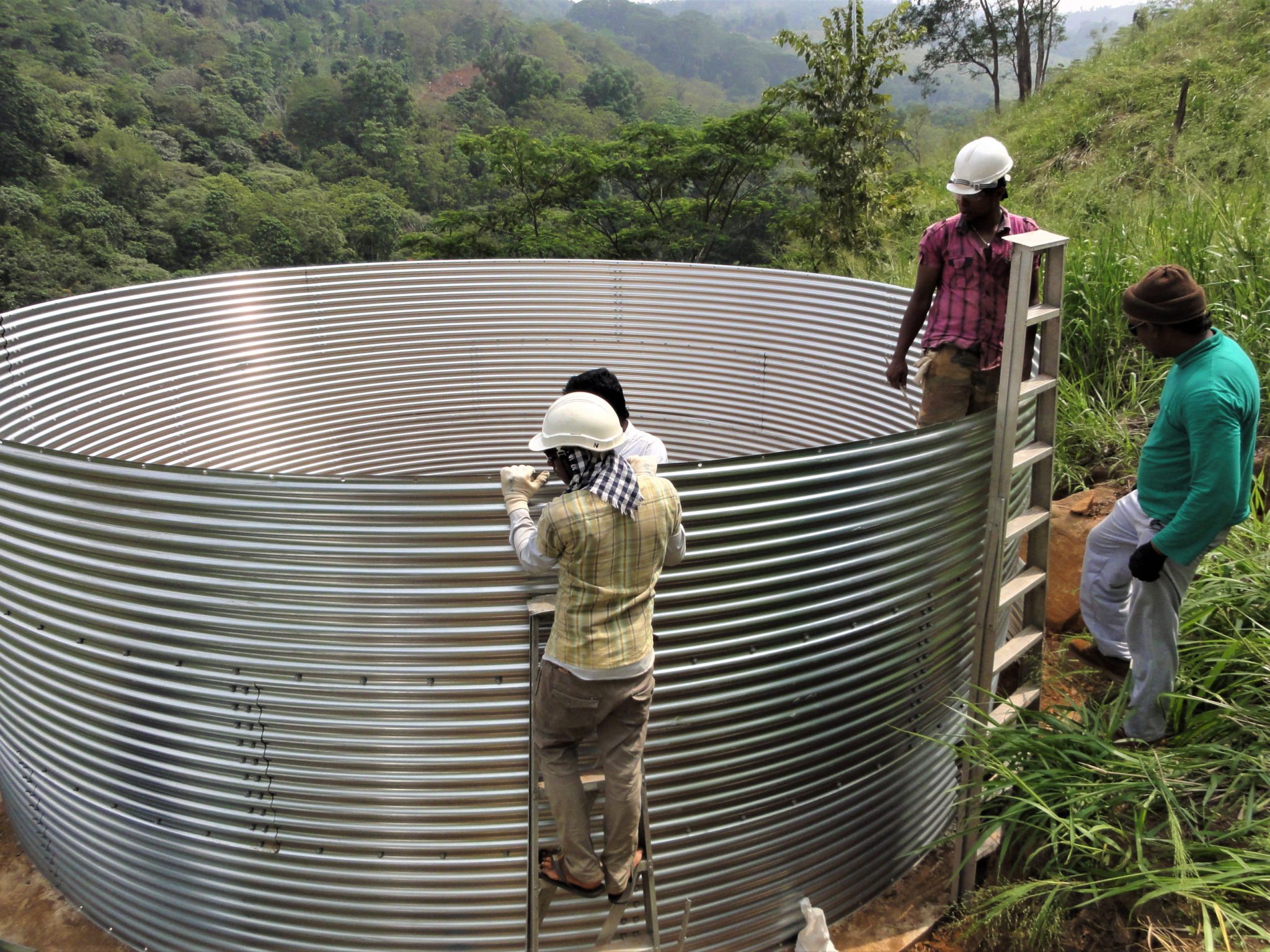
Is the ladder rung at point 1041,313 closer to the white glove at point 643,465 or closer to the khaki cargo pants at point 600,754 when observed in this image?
the white glove at point 643,465

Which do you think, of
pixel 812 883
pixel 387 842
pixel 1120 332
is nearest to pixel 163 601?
pixel 387 842

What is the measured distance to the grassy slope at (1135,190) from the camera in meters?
5.65

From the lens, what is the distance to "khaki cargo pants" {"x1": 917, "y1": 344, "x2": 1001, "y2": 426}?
3.97m

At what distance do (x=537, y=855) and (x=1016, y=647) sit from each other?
182cm

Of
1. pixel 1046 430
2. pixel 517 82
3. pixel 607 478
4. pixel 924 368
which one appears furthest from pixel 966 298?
pixel 517 82

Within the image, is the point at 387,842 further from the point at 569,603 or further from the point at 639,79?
the point at 639,79

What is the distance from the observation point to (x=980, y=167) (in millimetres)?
3576

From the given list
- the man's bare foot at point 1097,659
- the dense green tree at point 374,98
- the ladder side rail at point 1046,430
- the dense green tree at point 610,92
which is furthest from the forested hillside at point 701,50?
the ladder side rail at point 1046,430

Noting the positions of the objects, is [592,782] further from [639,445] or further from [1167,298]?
[1167,298]

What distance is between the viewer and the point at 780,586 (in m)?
3.02

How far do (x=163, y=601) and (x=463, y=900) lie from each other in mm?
1248

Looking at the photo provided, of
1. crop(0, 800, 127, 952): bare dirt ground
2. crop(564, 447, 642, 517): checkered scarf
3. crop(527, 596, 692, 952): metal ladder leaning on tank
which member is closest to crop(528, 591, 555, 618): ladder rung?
crop(527, 596, 692, 952): metal ladder leaning on tank

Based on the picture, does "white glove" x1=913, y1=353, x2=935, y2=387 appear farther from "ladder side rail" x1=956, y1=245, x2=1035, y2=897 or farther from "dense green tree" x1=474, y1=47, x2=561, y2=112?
"dense green tree" x1=474, y1=47, x2=561, y2=112

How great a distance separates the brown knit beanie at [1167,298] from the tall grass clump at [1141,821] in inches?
45.3
